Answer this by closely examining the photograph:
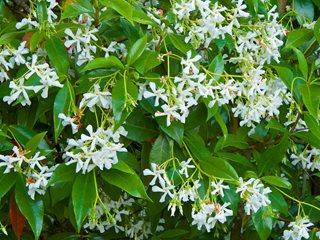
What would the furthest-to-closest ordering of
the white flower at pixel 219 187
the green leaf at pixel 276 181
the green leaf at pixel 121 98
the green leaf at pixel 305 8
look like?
the green leaf at pixel 305 8
the green leaf at pixel 276 181
the white flower at pixel 219 187
the green leaf at pixel 121 98

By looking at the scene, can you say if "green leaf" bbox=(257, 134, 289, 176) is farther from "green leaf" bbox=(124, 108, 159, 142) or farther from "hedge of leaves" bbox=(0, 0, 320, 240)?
"green leaf" bbox=(124, 108, 159, 142)

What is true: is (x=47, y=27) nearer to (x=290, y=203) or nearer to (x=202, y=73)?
(x=202, y=73)

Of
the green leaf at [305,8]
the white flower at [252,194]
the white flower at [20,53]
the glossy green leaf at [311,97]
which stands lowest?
the white flower at [252,194]

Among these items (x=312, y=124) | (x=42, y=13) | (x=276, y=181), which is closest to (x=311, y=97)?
(x=312, y=124)

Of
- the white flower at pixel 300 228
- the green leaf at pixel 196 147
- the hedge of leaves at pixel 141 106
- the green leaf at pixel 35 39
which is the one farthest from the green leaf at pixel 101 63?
the white flower at pixel 300 228

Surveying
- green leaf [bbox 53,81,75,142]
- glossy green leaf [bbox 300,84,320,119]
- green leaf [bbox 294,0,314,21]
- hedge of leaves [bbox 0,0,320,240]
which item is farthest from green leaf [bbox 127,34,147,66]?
green leaf [bbox 294,0,314,21]

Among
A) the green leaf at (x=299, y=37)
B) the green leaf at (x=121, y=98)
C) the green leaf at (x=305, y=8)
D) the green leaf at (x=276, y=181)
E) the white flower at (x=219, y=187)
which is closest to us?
the green leaf at (x=121, y=98)

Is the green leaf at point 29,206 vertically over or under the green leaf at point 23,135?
under

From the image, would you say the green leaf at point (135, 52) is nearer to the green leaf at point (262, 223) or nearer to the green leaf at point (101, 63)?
the green leaf at point (101, 63)

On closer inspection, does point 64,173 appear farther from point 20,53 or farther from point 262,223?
point 262,223
